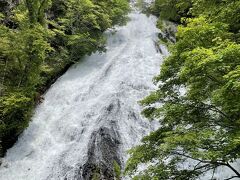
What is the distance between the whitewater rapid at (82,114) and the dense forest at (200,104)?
508 centimetres

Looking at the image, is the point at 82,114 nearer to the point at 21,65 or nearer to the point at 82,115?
the point at 82,115

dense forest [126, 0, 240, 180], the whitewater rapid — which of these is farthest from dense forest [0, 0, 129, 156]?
dense forest [126, 0, 240, 180]

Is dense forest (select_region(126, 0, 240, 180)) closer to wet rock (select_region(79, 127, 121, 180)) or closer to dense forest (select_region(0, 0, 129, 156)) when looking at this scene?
wet rock (select_region(79, 127, 121, 180))

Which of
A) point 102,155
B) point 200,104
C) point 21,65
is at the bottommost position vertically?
point 102,155

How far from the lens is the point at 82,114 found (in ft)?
50.8

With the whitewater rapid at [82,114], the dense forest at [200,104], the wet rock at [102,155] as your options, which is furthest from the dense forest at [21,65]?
the dense forest at [200,104]


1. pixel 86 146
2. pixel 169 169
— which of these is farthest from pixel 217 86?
pixel 86 146

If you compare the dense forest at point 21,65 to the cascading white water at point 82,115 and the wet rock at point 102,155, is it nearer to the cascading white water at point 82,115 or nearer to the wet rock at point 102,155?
the cascading white water at point 82,115

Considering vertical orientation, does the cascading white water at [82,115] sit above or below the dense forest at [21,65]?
below

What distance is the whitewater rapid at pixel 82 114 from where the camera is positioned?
1285 cm

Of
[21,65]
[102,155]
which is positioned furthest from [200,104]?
[21,65]

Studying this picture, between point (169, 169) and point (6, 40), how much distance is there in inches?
425

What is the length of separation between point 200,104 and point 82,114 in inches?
352

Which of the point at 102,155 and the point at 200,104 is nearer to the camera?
the point at 200,104
